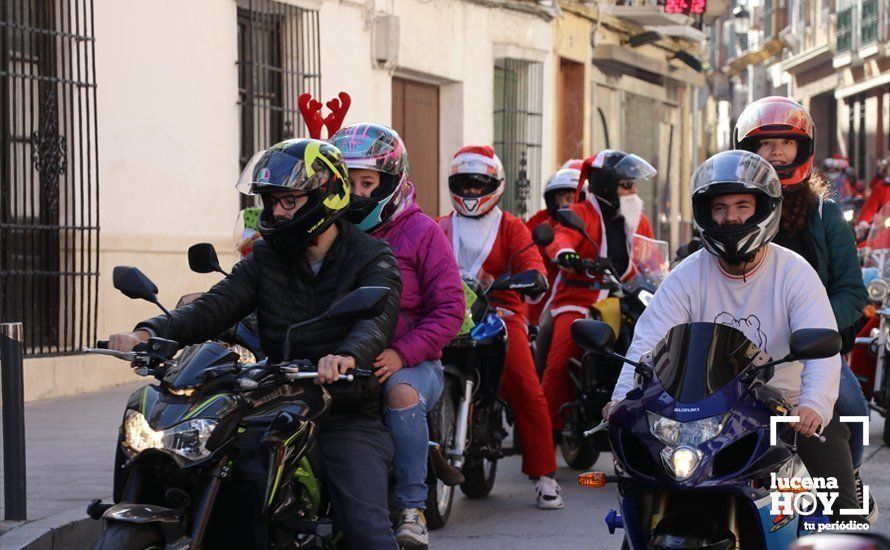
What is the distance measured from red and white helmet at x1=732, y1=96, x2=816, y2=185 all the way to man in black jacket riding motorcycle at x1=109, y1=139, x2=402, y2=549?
4.81ft

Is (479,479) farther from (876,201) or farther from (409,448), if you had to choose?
(876,201)

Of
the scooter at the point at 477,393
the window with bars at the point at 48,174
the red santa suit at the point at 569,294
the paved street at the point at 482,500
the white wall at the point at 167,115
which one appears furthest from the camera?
the white wall at the point at 167,115

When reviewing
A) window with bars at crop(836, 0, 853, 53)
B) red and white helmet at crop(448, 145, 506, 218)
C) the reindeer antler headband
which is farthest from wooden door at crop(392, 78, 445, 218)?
window with bars at crop(836, 0, 853, 53)

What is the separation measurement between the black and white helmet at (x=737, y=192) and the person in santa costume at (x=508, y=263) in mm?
3654

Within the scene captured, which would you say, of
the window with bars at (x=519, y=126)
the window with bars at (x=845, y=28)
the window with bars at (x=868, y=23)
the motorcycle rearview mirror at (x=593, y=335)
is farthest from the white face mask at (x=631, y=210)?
the window with bars at (x=845, y=28)

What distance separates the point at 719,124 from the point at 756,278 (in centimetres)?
6241

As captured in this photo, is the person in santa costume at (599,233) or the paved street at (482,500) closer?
the paved street at (482,500)

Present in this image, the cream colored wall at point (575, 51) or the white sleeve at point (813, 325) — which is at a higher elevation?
the cream colored wall at point (575, 51)

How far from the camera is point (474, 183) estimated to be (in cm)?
893

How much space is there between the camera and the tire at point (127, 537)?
4426mm

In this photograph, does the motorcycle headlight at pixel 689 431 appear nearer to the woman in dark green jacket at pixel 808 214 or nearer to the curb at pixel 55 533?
the woman in dark green jacket at pixel 808 214

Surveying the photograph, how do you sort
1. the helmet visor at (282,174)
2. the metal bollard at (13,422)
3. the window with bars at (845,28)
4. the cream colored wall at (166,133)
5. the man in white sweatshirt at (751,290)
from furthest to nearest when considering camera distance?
the window with bars at (845,28) → the cream colored wall at (166,133) → the metal bollard at (13,422) → the helmet visor at (282,174) → the man in white sweatshirt at (751,290)

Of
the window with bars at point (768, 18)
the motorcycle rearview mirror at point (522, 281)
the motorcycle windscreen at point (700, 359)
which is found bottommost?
the motorcycle windscreen at point (700, 359)

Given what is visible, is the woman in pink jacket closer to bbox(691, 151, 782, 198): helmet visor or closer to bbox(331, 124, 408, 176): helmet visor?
bbox(331, 124, 408, 176): helmet visor
